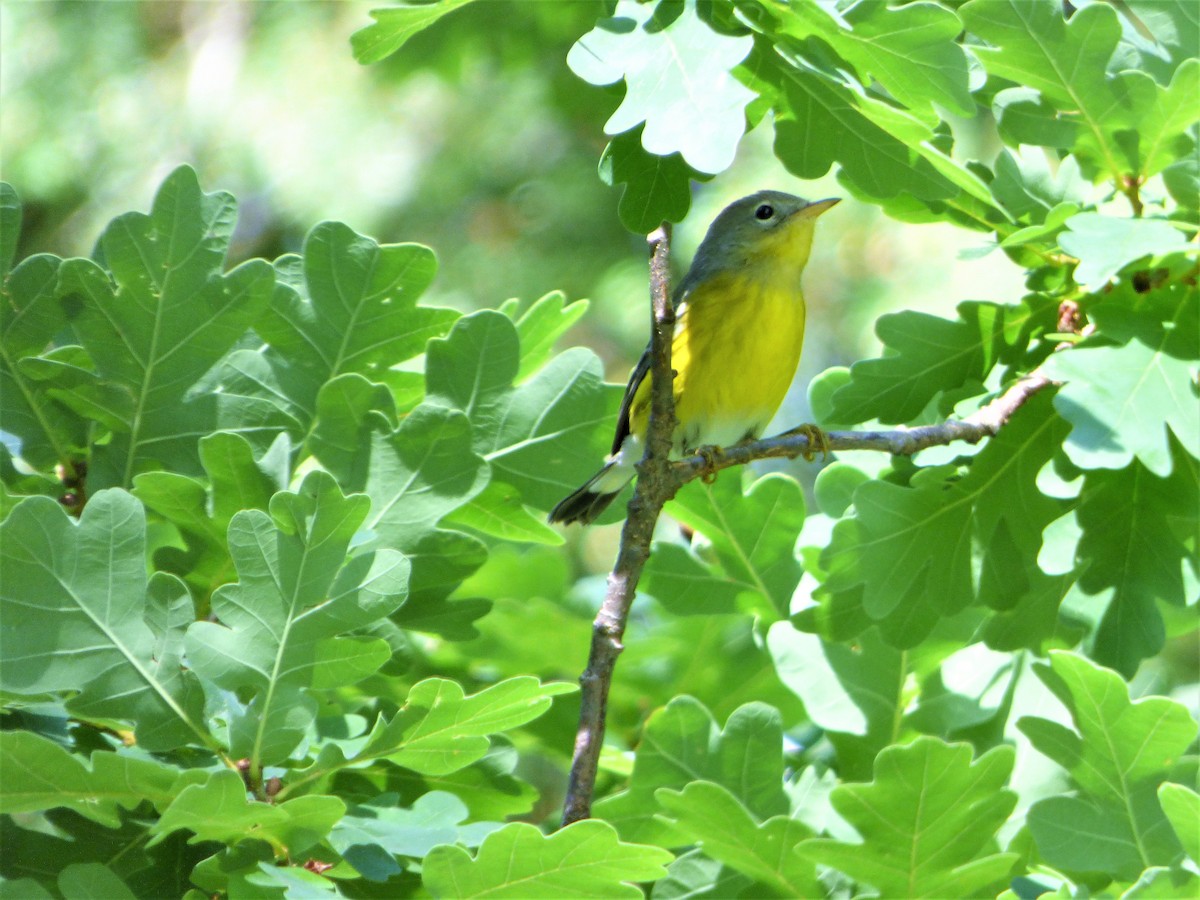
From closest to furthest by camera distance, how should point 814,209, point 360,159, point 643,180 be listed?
point 643,180
point 814,209
point 360,159

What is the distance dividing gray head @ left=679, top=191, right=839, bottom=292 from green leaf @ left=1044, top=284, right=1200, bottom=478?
2.00 meters

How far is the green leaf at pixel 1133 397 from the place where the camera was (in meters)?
1.76

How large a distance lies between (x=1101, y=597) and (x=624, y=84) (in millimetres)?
1179

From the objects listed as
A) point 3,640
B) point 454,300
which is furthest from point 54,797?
point 454,300

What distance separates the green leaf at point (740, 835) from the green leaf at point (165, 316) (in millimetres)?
960

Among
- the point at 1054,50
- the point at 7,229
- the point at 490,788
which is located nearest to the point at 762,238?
the point at 1054,50

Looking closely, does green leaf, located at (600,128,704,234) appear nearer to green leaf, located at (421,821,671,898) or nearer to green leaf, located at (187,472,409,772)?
green leaf, located at (187,472,409,772)

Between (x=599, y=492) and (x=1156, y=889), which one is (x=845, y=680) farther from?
(x=599, y=492)

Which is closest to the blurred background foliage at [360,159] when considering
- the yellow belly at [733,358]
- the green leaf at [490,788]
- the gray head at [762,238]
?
the gray head at [762,238]

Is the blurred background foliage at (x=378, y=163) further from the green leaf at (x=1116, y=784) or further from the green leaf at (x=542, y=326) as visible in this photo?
the green leaf at (x=1116, y=784)

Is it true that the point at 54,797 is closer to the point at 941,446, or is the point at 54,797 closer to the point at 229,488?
the point at 229,488

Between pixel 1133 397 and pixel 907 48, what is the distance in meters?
0.62

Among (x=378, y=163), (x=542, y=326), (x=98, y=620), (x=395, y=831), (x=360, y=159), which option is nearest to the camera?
(x=98, y=620)

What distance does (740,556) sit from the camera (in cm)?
230
